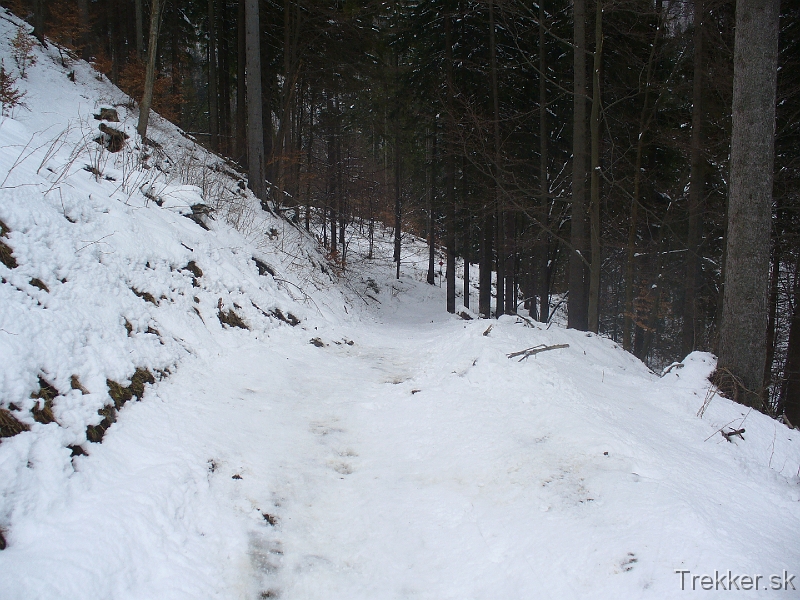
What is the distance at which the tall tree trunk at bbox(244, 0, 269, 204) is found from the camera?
12.3 meters

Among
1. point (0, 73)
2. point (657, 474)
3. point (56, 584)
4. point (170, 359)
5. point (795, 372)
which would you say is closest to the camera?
point (56, 584)

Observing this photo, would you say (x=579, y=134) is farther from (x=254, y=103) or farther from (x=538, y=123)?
(x=254, y=103)

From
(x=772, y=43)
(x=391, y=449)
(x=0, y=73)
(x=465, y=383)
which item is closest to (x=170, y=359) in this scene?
(x=391, y=449)

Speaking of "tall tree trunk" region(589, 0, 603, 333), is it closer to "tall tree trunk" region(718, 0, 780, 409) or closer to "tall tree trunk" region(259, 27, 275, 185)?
"tall tree trunk" region(718, 0, 780, 409)

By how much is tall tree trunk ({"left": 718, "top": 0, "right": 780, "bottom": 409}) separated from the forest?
0.40 ft

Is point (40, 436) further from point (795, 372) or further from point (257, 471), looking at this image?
point (795, 372)

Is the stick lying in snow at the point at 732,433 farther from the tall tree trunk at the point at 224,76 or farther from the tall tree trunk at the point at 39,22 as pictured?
the tall tree trunk at the point at 39,22

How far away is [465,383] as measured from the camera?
517cm

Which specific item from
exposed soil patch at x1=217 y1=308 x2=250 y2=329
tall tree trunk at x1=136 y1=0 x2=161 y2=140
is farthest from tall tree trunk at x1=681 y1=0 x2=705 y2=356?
tall tree trunk at x1=136 y1=0 x2=161 y2=140

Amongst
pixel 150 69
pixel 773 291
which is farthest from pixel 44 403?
pixel 773 291

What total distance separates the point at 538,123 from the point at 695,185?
497cm

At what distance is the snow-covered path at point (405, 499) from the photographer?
7.39 ft

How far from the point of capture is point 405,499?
314 centimetres

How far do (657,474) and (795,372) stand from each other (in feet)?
30.8
